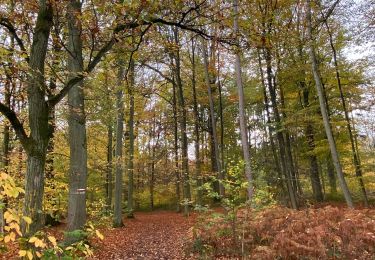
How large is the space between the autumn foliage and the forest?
31 mm

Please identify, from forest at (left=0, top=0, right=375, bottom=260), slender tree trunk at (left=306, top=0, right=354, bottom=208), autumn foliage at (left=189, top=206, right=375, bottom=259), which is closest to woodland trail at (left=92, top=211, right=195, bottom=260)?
forest at (left=0, top=0, right=375, bottom=260)

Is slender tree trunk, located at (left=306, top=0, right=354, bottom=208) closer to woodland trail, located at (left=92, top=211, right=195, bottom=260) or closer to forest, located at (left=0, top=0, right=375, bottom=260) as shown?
forest, located at (left=0, top=0, right=375, bottom=260)

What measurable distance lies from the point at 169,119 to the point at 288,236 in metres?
17.7

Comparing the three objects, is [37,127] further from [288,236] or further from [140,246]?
[140,246]

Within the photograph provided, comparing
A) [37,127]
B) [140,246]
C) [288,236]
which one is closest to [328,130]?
[288,236]

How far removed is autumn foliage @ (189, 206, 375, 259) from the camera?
6102mm

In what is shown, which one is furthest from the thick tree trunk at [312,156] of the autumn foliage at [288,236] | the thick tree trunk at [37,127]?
the thick tree trunk at [37,127]

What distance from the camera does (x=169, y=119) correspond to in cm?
2380

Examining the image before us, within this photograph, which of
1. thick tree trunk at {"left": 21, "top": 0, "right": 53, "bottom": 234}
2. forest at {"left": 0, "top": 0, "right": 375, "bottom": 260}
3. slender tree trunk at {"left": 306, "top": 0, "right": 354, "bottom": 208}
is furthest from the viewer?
slender tree trunk at {"left": 306, "top": 0, "right": 354, "bottom": 208}

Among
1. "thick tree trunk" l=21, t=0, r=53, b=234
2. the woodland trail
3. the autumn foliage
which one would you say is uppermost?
"thick tree trunk" l=21, t=0, r=53, b=234

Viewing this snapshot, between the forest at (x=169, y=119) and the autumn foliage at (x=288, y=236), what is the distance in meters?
0.03

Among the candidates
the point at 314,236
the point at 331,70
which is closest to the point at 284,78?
the point at 331,70

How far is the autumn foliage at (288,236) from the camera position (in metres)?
6.10

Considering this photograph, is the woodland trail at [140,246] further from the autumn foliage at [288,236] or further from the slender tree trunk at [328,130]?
the slender tree trunk at [328,130]
